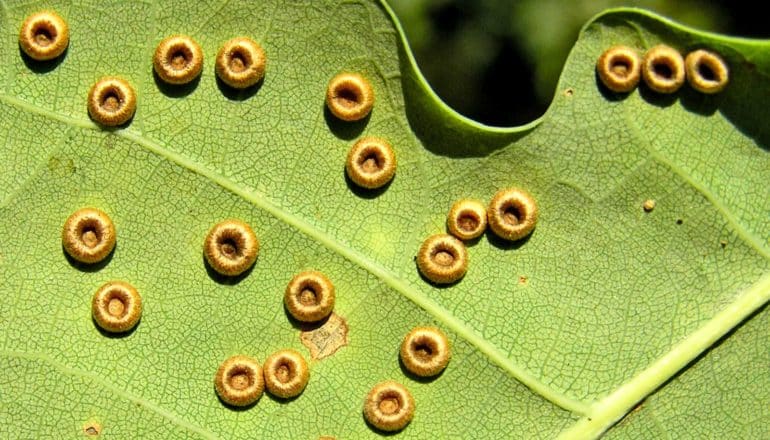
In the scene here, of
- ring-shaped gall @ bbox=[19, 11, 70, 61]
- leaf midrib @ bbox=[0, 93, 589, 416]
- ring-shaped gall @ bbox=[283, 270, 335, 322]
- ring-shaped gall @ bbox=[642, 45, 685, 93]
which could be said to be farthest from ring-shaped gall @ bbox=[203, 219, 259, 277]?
ring-shaped gall @ bbox=[642, 45, 685, 93]

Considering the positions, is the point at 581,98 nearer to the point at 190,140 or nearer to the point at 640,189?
the point at 640,189

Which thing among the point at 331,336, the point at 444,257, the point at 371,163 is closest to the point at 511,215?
the point at 444,257

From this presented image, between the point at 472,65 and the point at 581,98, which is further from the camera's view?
the point at 472,65

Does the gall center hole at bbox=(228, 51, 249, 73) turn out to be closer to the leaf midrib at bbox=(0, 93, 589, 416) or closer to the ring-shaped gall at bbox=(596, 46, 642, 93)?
the leaf midrib at bbox=(0, 93, 589, 416)

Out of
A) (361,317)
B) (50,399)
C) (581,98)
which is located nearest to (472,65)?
(581,98)

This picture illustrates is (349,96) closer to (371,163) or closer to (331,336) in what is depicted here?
(371,163)

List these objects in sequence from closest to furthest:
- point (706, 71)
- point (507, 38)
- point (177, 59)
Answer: point (706, 71)
point (177, 59)
point (507, 38)

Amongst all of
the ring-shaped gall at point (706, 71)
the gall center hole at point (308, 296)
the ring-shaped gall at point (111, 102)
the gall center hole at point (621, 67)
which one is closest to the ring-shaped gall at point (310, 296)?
the gall center hole at point (308, 296)
